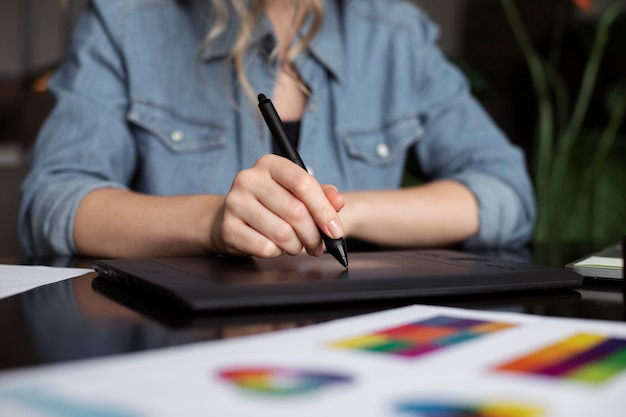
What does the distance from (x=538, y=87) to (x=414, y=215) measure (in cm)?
131

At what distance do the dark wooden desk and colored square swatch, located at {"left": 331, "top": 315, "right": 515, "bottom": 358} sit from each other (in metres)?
0.05

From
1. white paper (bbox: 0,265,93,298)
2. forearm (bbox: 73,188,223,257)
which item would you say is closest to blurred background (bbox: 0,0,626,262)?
forearm (bbox: 73,188,223,257)

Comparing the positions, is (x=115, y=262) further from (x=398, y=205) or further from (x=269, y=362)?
(x=398, y=205)

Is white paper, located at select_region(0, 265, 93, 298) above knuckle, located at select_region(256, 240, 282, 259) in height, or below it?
below

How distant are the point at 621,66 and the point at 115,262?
2.04m

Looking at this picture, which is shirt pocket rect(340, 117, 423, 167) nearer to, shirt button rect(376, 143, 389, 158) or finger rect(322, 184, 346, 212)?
shirt button rect(376, 143, 389, 158)

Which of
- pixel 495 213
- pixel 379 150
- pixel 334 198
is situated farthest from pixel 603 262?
pixel 379 150

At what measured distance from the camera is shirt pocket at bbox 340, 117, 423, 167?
1.17 metres

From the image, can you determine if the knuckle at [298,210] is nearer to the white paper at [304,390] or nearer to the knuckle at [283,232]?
the knuckle at [283,232]

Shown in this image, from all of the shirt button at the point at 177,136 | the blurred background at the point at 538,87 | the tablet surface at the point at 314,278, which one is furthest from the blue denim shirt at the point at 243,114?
the tablet surface at the point at 314,278

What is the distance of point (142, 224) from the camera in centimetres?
77

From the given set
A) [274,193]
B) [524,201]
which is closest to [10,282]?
[274,193]

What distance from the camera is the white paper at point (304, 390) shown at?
26 cm

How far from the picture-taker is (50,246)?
2.83ft
